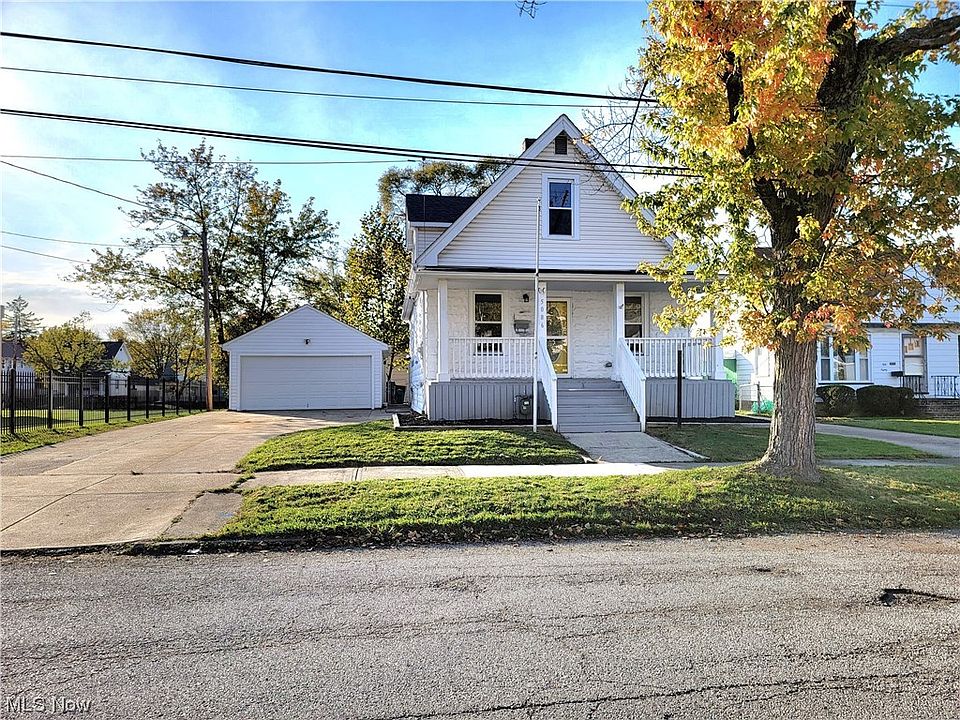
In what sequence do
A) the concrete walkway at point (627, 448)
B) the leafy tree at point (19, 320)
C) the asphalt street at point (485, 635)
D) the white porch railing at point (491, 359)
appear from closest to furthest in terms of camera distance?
the asphalt street at point (485, 635) < the concrete walkway at point (627, 448) < the white porch railing at point (491, 359) < the leafy tree at point (19, 320)

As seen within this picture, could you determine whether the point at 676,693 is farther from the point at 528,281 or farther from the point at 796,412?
the point at 528,281

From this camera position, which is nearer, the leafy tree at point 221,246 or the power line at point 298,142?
the power line at point 298,142

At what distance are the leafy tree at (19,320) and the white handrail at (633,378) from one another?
56519mm

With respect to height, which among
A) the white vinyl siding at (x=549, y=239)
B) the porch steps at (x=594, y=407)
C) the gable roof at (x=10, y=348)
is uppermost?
the white vinyl siding at (x=549, y=239)

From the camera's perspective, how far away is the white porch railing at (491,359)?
51.4ft

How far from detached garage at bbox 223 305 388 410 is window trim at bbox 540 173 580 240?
459 inches

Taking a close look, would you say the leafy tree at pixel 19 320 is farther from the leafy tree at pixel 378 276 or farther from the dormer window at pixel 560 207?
the dormer window at pixel 560 207

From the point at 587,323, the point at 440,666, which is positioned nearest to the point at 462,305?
the point at 587,323

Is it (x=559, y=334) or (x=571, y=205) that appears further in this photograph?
(x=559, y=334)

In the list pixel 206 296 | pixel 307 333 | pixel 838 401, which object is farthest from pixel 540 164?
pixel 206 296

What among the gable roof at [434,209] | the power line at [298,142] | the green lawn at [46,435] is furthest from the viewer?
the gable roof at [434,209]

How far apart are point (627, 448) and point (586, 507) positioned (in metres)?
4.97

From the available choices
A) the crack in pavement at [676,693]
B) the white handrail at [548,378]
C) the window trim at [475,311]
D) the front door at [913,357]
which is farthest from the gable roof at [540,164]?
the front door at [913,357]

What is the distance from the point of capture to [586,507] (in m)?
6.95
